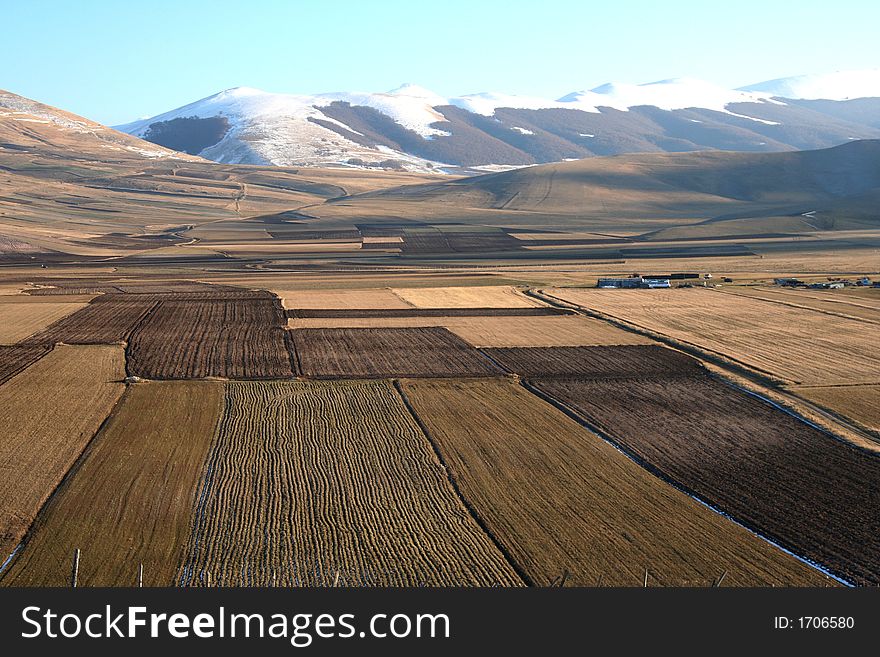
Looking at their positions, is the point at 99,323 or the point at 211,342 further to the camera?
the point at 99,323

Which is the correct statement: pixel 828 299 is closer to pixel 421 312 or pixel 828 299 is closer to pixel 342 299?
pixel 421 312

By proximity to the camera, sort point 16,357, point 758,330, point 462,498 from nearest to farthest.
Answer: point 462,498
point 16,357
point 758,330

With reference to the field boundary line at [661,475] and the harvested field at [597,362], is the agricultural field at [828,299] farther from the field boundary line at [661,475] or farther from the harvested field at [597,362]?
the field boundary line at [661,475]

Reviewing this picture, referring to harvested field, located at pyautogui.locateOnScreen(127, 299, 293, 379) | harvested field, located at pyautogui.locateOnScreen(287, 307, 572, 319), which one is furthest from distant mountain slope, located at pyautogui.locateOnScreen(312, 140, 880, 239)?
harvested field, located at pyautogui.locateOnScreen(127, 299, 293, 379)

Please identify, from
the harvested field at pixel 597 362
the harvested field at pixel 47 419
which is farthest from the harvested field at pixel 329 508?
the harvested field at pixel 597 362

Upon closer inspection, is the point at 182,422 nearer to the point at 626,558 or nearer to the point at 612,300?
the point at 626,558

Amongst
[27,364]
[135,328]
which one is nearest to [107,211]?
[135,328]
